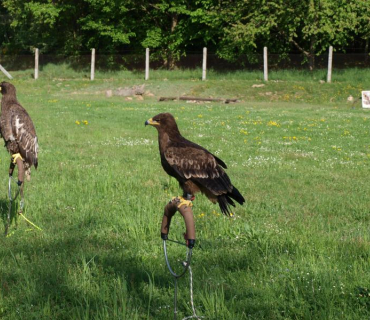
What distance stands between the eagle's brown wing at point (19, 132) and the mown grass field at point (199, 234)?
40.1 inches

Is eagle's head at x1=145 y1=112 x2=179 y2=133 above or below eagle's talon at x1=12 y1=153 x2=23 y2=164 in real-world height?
above

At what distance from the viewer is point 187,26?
4762 cm

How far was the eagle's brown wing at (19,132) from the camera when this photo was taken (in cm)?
691

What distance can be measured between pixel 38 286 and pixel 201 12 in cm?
4117

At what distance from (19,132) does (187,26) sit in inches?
1659

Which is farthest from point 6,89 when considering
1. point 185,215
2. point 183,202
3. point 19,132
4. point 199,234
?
point 185,215

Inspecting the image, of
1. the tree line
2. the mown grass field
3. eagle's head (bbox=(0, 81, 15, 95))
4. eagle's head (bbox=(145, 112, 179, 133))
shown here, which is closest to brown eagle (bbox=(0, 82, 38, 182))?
eagle's head (bbox=(0, 81, 15, 95))

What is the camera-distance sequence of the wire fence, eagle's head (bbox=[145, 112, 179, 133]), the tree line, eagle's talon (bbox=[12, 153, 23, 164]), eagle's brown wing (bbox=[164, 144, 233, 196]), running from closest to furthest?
eagle's brown wing (bbox=[164, 144, 233, 196])
eagle's head (bbox=[145, 112, 179, 133])
eagle's talon (bbox=[12, 153, 23, 164])
the tree line
the wire fence

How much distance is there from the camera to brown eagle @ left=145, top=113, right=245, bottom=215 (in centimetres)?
456

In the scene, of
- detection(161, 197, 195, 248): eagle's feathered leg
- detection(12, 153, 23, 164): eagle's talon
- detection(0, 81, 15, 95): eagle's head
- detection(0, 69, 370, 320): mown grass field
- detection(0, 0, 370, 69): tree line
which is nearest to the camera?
detection(161, 197, 195, 248): eagle's feathered leg

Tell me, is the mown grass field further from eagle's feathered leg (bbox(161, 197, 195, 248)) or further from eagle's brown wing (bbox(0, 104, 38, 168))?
eagle's brown wing (bbox(0, 104, 38, 168))

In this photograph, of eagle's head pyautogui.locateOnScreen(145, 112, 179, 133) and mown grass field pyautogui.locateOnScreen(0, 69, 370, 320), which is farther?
mown grass field pyautogui.locateOnScreen(0, 69, 370, 320)

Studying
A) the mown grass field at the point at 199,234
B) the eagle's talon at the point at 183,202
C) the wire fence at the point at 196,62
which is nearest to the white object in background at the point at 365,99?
the wire fence at the point at 196,62

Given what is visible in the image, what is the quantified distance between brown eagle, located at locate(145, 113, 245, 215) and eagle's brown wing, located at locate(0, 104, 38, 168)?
2766mm
